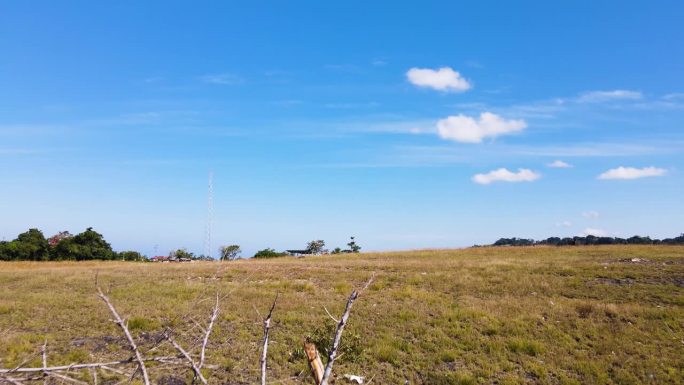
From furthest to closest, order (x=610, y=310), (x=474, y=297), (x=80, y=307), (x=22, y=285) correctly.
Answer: (x=22, y=285)
(x=474, y=297)
(x=80, y=307)
(x=610, y=310)

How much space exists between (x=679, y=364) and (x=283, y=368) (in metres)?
10.4

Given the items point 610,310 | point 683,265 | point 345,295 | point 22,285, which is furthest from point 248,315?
point 683,265

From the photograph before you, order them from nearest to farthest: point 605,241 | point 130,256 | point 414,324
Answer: point 414,324
point 605,241
point 130,256

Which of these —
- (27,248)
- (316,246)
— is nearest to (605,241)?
(316,246)

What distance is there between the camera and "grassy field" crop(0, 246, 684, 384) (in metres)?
12.4

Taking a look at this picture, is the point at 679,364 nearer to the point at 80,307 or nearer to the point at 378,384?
the point at 378,384

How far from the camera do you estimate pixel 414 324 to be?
15734 millimetres

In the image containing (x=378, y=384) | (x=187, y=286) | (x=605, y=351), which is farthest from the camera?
(x=187, y=286)

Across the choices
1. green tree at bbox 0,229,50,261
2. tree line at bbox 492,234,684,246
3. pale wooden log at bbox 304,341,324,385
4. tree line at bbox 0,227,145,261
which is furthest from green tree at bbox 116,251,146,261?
pale wooden log at bbox 304,341,324,385

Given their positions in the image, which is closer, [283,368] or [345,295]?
[283,368]

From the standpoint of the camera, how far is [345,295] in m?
20.2

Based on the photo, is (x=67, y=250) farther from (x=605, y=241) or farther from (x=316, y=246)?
(x=605, y=241)

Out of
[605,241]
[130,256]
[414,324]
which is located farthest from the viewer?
[130,256]

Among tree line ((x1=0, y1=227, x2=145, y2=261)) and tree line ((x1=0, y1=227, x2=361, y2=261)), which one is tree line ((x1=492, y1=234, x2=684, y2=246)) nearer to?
tree line ((x1=0, y1=227, x2=361, y2=261))
